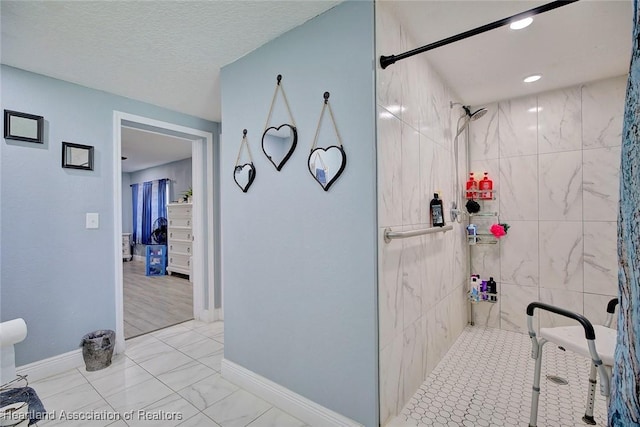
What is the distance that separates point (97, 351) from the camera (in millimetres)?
2217

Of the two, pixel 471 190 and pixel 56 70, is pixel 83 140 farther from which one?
pixel 471 190

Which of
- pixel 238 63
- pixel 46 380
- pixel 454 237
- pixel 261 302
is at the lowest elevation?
pixel 46 380

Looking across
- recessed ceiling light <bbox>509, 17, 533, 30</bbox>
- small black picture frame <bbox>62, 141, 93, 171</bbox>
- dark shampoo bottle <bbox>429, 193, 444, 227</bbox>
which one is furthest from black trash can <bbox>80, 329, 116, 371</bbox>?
recessed ceiling light <bbox>509, 17, 533, 30</bbox>

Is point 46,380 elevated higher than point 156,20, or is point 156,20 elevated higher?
point 156,20

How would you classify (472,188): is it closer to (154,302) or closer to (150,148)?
(154,302)

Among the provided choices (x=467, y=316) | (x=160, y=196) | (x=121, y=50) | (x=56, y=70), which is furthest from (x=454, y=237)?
(x=160, y=196)

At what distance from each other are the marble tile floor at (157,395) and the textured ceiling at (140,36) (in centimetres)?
223

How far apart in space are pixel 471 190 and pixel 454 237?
0.55 metres

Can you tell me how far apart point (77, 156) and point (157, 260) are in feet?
13.5

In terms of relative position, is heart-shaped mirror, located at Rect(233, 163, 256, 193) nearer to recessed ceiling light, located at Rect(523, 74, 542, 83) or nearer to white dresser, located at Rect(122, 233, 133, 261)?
recessed ceiling light, located at Rect(523, 74, 542, 83)

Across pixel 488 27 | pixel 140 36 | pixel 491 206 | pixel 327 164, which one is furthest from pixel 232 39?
pixel 491 206

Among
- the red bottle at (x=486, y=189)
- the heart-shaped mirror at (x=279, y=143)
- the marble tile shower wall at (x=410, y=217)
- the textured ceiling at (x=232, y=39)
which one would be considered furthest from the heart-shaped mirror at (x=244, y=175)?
the red bottle at (x=486, y=189)

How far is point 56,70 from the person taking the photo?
2.10 m

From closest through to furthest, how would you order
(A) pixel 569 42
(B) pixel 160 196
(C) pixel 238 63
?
(A) pixel 569 42
(C) pixel 238 63
(B) pixel 160 196
